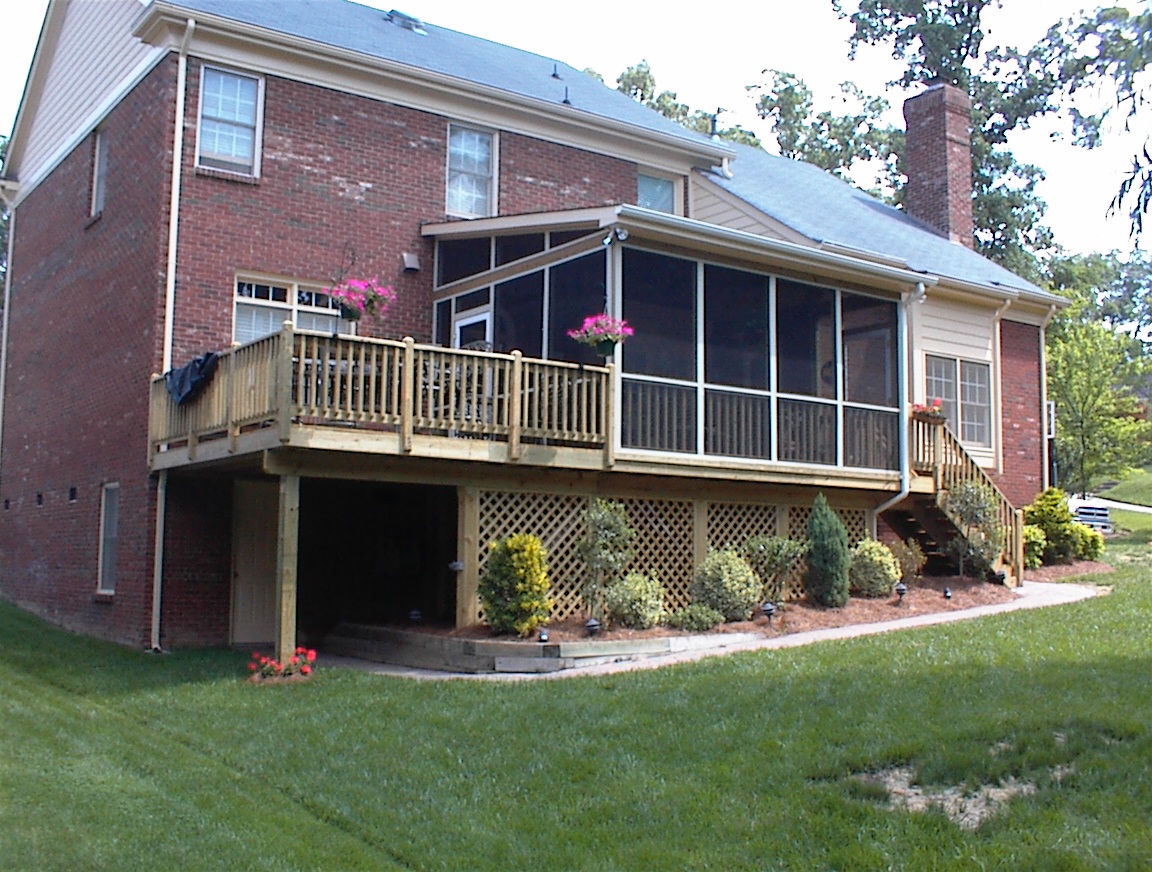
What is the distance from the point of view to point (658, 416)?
45.2 ft

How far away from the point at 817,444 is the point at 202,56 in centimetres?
894

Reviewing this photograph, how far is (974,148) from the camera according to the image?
3378cm

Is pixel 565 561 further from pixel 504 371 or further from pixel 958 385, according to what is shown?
pixel 958 385

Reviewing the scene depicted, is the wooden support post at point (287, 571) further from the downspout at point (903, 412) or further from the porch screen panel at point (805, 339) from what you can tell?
the downspout at point (903, 412)

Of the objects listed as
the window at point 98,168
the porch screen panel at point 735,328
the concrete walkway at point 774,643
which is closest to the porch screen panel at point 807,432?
the porch screen panel at point 735,328

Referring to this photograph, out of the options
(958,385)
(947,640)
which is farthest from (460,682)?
(958,385)

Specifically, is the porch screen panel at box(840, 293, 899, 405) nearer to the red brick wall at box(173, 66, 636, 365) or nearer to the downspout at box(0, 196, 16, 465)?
the red brick wall at box(173, 66, 636, 365)

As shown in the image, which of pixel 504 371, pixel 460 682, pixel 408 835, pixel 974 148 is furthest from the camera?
pixel 974 148

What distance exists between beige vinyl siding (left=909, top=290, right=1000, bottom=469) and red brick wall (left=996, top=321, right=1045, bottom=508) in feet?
1.32

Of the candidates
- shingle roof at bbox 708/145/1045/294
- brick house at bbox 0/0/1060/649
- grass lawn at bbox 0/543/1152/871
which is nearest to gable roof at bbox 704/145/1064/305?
shingle roof at bbox 708/145/1045/294

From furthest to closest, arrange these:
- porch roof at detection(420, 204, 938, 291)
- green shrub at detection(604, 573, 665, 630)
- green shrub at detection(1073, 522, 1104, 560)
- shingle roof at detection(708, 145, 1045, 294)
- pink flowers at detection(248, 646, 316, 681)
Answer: shingle roof at detection(708, 145, 1045, 294) < green shrub at detection(1073, 522, 1104, 560) < porch roof at detection(420, 204, 938, 291) < green shrub at detection(604, 573, 665, 630) < pink flowers at detection(248, 646, 316, 681)

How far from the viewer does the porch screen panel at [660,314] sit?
13703 millimetres

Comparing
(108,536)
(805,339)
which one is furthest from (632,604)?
(108,536)

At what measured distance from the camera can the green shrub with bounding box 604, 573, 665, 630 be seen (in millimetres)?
12820
